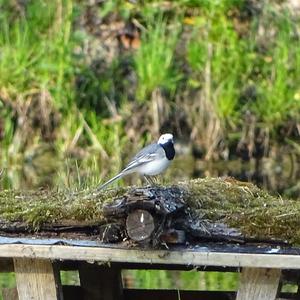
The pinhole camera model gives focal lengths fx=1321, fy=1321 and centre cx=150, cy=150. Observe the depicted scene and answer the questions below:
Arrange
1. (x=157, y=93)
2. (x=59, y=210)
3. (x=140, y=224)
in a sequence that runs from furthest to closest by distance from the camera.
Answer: (x=157, y=93), (x=59, y=210), (x=140, y=224)

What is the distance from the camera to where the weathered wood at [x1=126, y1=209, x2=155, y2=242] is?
4.99 m

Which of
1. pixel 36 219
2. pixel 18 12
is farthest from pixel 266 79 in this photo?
pixel 36 219

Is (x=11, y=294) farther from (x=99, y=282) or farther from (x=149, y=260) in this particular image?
(x=149, y=260)

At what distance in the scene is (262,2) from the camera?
16719 millimetres

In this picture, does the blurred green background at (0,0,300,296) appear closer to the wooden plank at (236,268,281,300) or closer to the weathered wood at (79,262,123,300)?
the weathered wood at (79,262,123,300)

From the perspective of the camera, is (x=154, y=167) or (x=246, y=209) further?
(x=154, y=167)

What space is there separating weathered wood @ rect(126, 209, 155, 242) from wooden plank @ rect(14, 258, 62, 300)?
678 millimetres

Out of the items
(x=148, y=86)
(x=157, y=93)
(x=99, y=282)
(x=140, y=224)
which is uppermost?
(x=140, y=224)

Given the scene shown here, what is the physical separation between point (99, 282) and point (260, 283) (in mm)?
1250

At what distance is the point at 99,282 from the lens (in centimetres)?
645

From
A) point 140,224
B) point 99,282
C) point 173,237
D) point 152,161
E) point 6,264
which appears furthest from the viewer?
point 152,161

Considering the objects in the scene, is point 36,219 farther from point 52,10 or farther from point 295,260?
point 52,10

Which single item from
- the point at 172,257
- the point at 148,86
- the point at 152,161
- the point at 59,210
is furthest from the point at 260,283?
the point at 148,86

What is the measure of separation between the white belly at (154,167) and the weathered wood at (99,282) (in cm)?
91
